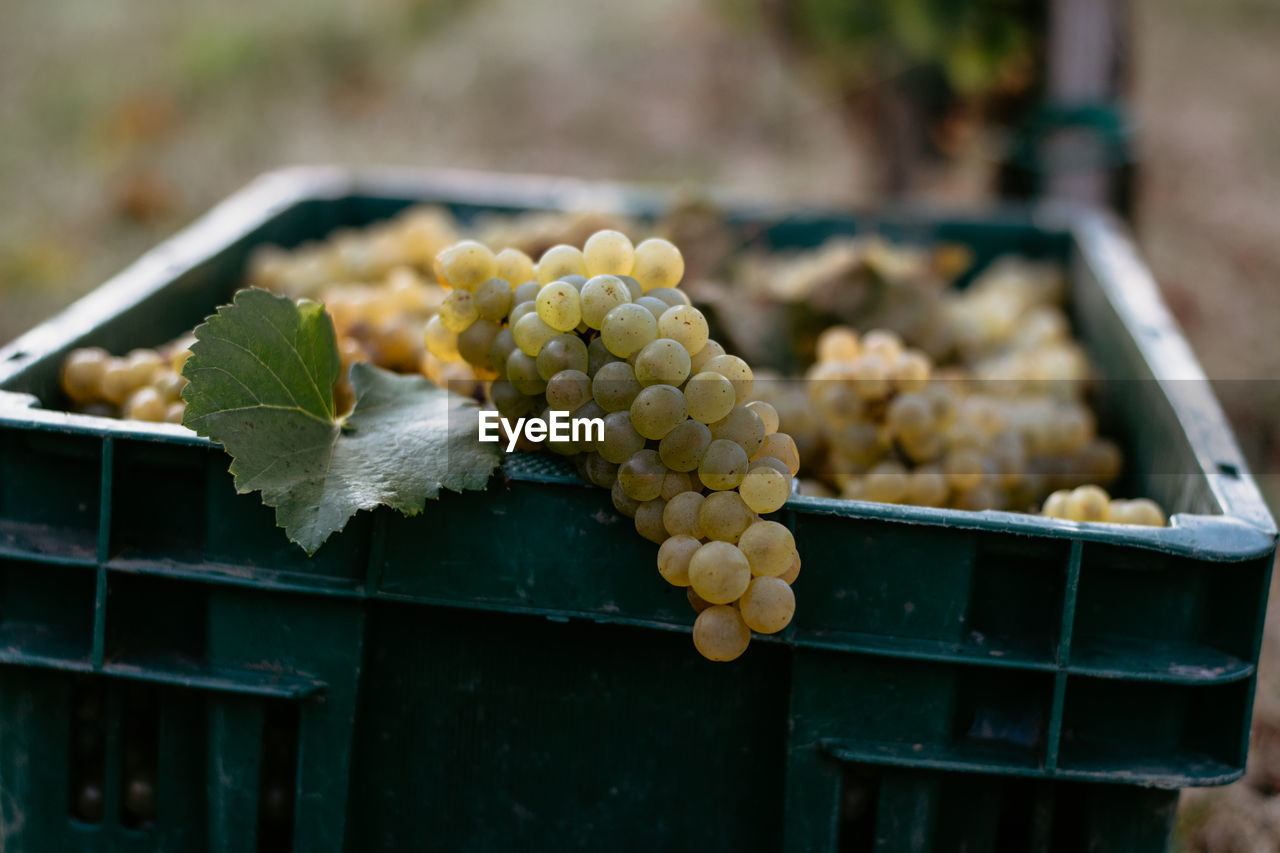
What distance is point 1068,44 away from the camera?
2.84 metres

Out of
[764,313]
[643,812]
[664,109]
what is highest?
[664,109]

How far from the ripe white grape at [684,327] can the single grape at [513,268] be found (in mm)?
208

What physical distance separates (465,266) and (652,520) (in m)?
0.33

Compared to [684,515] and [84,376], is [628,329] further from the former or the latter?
[84,376]

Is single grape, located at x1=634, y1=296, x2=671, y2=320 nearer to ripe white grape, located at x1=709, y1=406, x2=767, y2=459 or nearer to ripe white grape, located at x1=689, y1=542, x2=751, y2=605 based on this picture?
ripe white grape, located at x1=709, y1=406, x2=767, y2=459

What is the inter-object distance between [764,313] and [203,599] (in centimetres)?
91

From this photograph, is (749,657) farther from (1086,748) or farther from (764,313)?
(764,313)

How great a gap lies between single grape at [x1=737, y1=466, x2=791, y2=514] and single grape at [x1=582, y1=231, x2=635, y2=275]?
28cm

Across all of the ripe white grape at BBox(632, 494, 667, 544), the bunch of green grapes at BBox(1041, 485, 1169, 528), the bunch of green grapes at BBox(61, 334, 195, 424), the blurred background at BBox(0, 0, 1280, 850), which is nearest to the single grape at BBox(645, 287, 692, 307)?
the ripe white grape at BBox(632, 494, 667, 544)

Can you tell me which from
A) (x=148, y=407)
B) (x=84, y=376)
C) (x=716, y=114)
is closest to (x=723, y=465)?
(x=148, y=407)

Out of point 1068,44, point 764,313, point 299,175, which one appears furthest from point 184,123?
point 764,313

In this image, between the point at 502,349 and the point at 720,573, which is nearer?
the point at 720,573

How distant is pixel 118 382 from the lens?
1.32 metres

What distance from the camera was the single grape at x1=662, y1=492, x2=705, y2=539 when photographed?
99 cm
